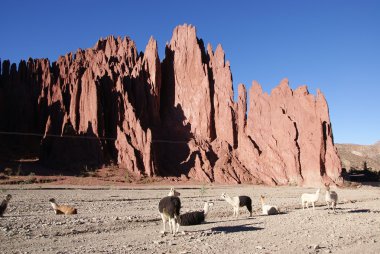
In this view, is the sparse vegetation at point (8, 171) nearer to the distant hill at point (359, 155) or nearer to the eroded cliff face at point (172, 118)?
the eroded cliff face at point (172, 118)

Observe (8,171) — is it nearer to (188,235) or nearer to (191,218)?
(191,218)

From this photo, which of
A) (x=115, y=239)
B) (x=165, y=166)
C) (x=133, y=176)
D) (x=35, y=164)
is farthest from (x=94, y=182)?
(x=115, y=239)

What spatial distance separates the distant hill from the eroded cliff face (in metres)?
55.8

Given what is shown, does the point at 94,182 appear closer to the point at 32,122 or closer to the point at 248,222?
the point at 248,222

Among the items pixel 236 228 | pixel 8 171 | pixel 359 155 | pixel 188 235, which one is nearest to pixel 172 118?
pixel 8 171

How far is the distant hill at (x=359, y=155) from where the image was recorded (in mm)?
118875

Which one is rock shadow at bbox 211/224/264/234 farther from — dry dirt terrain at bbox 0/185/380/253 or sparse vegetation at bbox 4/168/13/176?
sparse vegetation at bbox 4/168/13/176

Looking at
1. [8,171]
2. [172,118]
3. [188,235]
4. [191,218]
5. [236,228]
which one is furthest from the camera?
[172,118]

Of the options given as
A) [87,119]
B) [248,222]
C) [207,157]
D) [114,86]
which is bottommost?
[248,222]

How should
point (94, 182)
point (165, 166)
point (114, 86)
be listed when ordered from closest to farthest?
1. point (94, 182)
2. point (165, 166)
3. point (114, 86)

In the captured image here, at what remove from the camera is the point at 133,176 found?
201ft

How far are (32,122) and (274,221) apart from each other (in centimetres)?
7713

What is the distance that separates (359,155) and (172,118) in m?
84.4

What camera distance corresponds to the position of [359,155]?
453 feet
